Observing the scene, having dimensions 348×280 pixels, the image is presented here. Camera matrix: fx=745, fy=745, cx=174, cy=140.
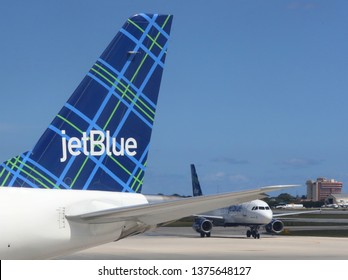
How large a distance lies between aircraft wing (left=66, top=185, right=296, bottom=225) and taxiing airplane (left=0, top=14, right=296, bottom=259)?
0.06ft

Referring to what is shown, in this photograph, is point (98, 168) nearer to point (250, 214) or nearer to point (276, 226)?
point (250, 214)

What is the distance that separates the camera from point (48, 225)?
13.3 meters

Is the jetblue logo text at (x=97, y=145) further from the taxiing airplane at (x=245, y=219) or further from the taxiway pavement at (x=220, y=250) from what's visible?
the taxiing airplane at (x=245, y=219)

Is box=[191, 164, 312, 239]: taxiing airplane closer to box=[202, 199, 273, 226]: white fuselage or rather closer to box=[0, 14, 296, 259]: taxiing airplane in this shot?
box=[202, 199, 273, 226]: white fuselage

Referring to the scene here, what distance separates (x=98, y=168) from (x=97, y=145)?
457mm

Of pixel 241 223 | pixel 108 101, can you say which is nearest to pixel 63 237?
pixel 108 101

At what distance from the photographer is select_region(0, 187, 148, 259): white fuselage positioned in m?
12.9

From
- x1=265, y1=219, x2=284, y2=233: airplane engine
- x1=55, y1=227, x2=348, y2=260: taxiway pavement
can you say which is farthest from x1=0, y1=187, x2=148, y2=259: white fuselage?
x1=265, y1=219, x2=284, y2=233: airplane engine

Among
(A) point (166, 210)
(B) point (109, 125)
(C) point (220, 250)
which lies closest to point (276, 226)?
(C) point (220, 250)

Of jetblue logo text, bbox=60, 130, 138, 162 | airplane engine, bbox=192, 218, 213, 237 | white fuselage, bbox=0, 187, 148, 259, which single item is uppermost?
jetblue logo text, bbox=60, 130, 138, 162

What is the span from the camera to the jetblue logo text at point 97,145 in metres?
14.6

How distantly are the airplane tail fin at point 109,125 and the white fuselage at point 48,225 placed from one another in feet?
1.47
